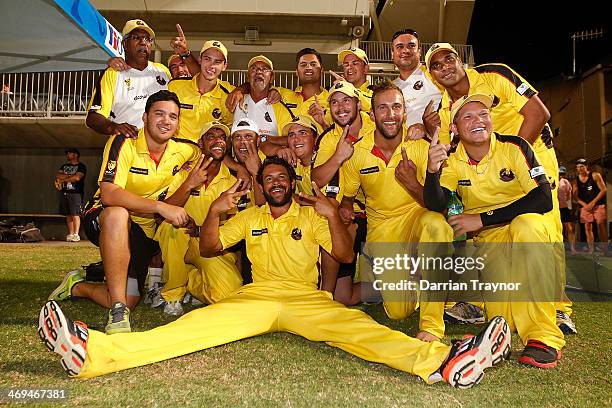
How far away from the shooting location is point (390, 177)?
171 inches

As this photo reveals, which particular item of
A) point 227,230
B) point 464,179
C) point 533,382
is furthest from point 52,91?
point 533,382

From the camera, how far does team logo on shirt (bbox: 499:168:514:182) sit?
3613 millimetres

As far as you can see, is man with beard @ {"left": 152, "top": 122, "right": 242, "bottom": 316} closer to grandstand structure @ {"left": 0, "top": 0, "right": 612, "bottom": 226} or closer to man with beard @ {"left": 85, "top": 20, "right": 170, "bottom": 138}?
man with beard @ {"left": 85, "top": 20, "right": 170, "bottom": 138}

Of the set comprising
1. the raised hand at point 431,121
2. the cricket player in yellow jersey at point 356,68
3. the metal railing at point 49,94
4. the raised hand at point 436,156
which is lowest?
the raised hand at point 436,156

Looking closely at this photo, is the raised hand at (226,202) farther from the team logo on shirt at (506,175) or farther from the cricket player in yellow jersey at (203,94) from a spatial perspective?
the cricket player in yellow jersey at (203,94)

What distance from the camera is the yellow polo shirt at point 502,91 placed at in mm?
4262

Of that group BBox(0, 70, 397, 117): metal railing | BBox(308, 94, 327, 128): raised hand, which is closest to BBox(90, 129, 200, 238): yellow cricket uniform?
BBox(308, 94, 327, 128): raised hand

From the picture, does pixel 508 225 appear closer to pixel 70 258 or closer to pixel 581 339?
pixel 581 339

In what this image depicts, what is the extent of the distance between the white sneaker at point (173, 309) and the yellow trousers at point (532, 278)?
2552 mm

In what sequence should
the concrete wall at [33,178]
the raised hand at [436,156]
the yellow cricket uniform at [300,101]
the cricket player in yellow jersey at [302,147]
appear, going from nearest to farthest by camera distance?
the raised hand at [436,156] < the cricket player in yellow jersey at [302,147] < the yellow cricket uniform at [300,101] < the concrete wall at [33,178]

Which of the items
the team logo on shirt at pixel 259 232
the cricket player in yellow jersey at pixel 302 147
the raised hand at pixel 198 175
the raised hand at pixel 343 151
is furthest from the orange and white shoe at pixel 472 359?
the cricket player in yellow jersey at pixel 302 147

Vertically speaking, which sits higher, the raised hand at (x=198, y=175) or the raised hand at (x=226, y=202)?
the raised hand at (x=198, y=175)

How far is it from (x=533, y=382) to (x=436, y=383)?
532 mm

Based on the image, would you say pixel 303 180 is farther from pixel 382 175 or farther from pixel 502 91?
pixel 502 91
